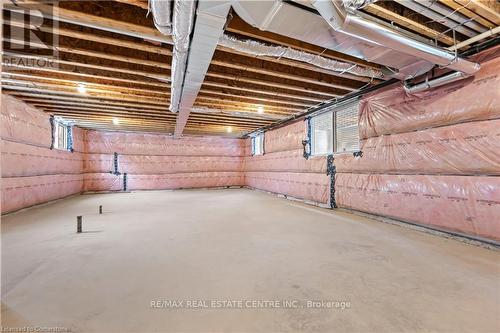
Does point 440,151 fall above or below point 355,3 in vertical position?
below

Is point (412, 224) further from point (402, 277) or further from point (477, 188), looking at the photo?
point (402, 277)

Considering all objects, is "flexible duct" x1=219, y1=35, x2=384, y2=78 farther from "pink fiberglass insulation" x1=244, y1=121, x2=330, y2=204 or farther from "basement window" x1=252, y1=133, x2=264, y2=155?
"basement window" x1=252, y1=133, x2=264, y2=155

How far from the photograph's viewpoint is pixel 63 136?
7.17m

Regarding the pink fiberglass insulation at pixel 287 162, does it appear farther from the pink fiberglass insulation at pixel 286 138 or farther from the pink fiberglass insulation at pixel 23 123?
the pink fiberglass insulation at pixel 23 123

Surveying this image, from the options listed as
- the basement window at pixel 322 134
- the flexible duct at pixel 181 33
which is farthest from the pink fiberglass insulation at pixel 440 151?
the flexible duct at pixel 181 33

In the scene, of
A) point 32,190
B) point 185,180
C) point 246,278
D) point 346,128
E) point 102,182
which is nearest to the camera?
point 246,278

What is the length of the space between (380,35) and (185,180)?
8.64 m

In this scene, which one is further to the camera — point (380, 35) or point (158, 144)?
point (158, 144)

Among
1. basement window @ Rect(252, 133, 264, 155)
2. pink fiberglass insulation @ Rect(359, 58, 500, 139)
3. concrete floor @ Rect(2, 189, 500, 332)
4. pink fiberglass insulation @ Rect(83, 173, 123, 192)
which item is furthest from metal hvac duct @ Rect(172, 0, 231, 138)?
pink fiberglass insulation @ Rect(83, 173, 123, 192)

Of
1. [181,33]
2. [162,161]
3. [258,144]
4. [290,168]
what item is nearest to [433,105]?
[181,33]

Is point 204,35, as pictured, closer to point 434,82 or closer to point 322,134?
point 434,82

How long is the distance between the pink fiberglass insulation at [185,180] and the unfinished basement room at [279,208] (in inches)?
125

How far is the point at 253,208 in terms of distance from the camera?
5.38m

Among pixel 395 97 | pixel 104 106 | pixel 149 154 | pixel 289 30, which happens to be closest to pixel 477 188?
pixel 395 97
